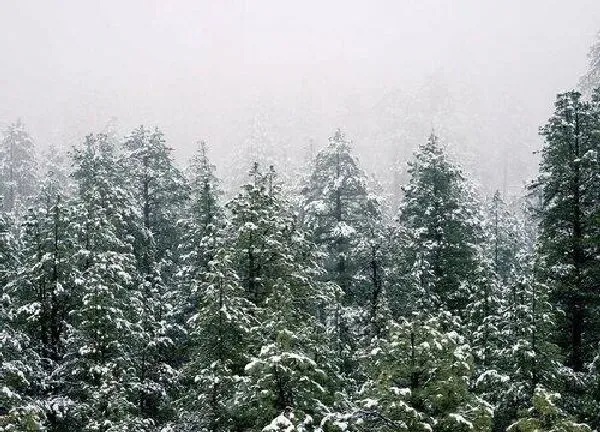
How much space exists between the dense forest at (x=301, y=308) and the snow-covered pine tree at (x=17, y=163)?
78.4 ft

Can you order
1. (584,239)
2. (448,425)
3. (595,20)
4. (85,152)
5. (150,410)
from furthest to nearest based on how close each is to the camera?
(595,20), (85,152), (150,410), (584,239), (448,425)

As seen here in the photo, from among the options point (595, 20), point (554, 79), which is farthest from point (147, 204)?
point (595, 20)

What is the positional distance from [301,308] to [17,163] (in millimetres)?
40703

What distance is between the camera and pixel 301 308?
19969 millimetres

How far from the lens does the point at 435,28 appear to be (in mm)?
155500

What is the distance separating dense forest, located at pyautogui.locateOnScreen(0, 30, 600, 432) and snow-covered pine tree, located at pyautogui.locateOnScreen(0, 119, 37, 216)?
2391 cm

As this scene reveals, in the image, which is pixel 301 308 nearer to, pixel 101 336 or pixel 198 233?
pixel 101 336

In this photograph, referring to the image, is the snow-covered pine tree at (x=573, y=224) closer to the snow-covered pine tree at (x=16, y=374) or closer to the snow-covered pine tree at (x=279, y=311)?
the snow-covered pine tree at (x=279, y=311)

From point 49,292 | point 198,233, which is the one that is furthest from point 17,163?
point 49,292

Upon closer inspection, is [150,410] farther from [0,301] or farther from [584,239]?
[584,239]

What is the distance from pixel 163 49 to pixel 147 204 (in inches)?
5764

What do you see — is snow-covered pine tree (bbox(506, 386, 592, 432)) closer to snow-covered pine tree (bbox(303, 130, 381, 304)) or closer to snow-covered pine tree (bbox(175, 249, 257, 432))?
snow-covered pine tree (bbox(175, 249, 257, 432))

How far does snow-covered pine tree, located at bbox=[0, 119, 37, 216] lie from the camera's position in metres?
49.8

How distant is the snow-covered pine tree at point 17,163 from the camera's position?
1960 inches
